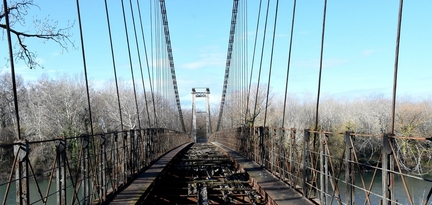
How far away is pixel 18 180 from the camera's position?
2.99m

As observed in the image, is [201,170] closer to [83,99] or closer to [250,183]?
[250,183]

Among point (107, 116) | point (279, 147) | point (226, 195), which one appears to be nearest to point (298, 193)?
point (279, 147)

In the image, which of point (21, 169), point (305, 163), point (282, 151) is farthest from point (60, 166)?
point (282, 151)

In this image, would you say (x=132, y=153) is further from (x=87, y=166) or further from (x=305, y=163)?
(x=305, y=163)

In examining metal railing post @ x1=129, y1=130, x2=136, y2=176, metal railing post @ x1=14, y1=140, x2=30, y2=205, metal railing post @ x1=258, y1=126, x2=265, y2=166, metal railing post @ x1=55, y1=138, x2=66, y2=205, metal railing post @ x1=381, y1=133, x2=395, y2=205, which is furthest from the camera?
metal railing post @ x1=258, y1=126, x2=265, y2=166

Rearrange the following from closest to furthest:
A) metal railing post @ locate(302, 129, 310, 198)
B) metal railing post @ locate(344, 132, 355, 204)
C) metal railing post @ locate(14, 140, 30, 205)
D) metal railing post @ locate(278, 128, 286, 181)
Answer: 1. metal railing post @ locate(14, 140, 30, 205)
2. metal railing post @ locate(344, 132, 355, 204)
3. metal railing post @ locate(302, 129, 310, 198)
4. metal railing post @ locate(278, 128, 286, 181)

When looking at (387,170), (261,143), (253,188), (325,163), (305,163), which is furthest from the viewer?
(261,143)

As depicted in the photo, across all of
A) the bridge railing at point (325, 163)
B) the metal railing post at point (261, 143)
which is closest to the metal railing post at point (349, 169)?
the bridge railing at point (325, 163)

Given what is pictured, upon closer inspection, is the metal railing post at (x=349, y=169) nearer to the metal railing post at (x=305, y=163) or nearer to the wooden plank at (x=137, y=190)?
the metal railing post at (x=305, y=163)

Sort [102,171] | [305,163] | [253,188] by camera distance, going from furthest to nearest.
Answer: [253,188] → [102,171] → [305,163]

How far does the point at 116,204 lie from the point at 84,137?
897 millimetres

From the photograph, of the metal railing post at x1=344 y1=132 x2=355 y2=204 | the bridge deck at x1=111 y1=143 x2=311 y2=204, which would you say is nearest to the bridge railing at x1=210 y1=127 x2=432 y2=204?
the metal railing post at x1=344 y1=132 x2=355 y2=204

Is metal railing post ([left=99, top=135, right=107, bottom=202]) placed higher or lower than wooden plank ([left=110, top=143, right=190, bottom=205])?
higher

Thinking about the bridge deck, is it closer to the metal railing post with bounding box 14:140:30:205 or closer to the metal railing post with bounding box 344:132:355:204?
the metal railing post with bounding box 344:132:355:204
